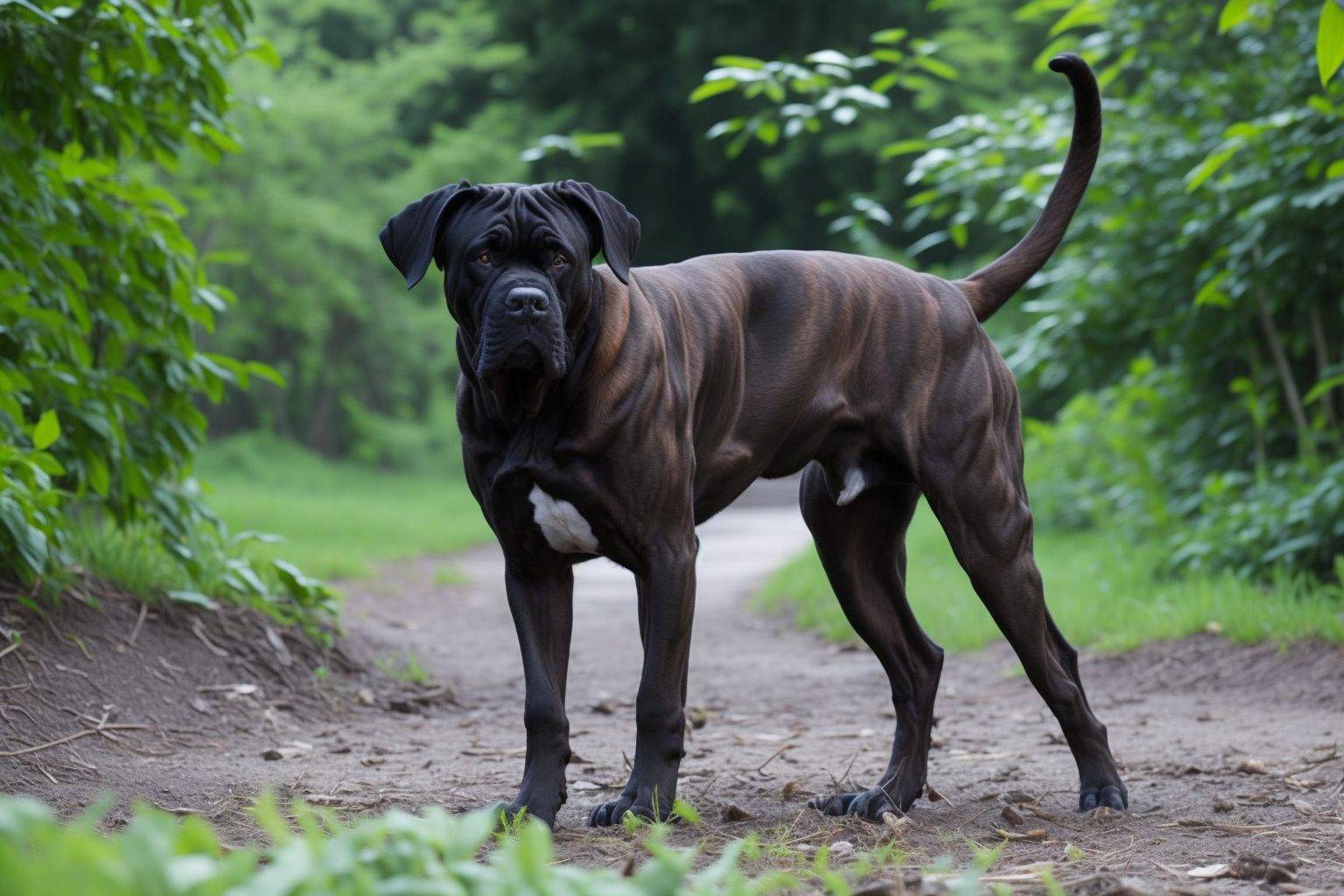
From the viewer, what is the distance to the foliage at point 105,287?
448 cm

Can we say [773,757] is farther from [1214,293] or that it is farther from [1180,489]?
[1180,489]

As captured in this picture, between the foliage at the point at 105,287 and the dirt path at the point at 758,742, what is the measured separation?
50 centimetres

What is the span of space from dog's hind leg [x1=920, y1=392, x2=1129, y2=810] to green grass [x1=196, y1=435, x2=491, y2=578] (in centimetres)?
323

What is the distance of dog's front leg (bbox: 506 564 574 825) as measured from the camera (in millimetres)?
3664

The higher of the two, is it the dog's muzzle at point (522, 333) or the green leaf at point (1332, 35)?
the green leaf at point (1332, 35)

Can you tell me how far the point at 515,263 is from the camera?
3471mm

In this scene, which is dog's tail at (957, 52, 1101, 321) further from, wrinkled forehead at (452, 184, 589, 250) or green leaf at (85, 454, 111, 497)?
green leaf at (85, 454, 111, 497)

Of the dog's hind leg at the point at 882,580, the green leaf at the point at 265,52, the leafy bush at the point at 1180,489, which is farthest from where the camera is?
the leafy bush at the point at 1180,489

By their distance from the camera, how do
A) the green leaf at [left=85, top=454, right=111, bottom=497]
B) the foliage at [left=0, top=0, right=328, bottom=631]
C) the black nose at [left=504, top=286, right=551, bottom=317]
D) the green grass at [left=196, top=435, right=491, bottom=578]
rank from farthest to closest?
1. the green grass at [left=196, top=435, right=491, bottom=578]
2. the green leaf at [left=85, top=454, right=111, bottom=497]
3. the foliage at [left=0, top=0, right=328, bottom=631]
4. the black nose at [left=504, top=286, right=551, bottom=317]

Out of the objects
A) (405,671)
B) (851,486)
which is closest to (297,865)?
(851,486)

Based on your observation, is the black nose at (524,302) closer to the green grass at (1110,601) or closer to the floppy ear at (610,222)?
the floppy ear at (610,222)

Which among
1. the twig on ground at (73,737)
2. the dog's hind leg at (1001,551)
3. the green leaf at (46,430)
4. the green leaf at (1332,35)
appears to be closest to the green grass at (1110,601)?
the dog's hind leg at (1001,551)

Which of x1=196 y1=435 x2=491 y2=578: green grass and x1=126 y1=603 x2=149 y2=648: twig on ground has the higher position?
x1=126 y1=603 x2=149 y2=648: twig on ground

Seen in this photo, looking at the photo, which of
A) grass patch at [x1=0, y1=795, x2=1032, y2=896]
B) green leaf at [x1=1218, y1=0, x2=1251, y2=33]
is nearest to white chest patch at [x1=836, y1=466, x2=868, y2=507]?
green leaf at [x1=1218, y1=0, x2=1251, y2=33]
